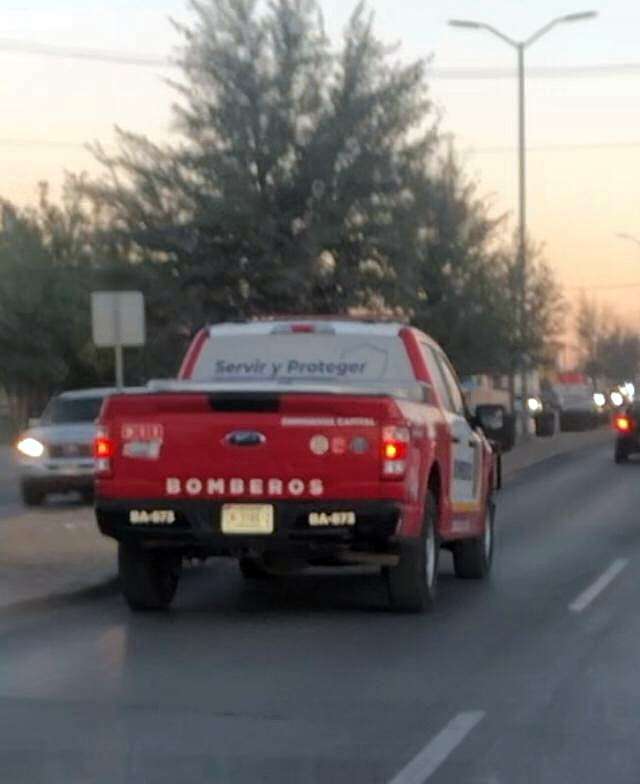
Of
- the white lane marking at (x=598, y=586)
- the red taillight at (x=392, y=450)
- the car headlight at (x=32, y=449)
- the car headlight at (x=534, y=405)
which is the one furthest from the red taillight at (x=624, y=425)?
the red taillight at (x=392, y=450)

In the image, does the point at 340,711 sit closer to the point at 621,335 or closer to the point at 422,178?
the point at 422,178

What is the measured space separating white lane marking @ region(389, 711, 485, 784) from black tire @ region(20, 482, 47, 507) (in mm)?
17536

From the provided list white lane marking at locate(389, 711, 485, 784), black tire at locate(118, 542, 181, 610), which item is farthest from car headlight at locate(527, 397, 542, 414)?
white lane marking at locate(389, 711, 485, 784)

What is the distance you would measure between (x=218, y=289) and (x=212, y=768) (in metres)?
20.6

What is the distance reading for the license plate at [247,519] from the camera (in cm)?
1431

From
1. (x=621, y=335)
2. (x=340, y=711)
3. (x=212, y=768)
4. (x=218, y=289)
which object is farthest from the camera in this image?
(x=621, y=335)

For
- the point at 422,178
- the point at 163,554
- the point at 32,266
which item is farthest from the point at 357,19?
the point at 32,266

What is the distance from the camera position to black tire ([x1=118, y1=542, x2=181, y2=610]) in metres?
15.0

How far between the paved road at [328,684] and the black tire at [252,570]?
0.14 metres

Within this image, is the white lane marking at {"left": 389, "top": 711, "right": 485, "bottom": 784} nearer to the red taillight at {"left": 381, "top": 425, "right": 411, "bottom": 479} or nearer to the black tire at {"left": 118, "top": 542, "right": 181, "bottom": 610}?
the red taillight at {"left": 381, "top": 425, "right": 411, "bottom": 479}

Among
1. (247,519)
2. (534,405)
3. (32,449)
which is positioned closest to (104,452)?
(247,519)

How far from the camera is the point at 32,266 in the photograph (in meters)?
49.6

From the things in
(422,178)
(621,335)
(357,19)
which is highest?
(357,19)

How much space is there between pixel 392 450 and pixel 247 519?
1144 mm
